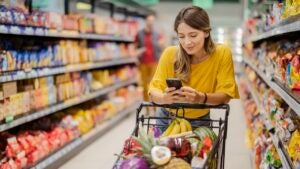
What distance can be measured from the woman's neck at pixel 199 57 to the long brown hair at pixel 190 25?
0.03m

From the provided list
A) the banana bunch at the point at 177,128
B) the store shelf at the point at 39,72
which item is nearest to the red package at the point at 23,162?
the store shelf at the point at 39,72

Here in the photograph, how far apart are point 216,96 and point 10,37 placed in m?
2.45

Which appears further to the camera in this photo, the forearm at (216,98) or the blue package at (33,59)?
the blue package at (33,59)

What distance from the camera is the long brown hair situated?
230 centimetres

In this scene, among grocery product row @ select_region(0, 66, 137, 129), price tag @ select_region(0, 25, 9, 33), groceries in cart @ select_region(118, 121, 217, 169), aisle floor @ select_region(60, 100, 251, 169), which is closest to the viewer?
groceries in cart @ select_region(118, 121, 217, 169)

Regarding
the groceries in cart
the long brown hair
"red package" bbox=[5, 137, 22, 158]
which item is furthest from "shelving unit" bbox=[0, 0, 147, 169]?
the groceries in cart

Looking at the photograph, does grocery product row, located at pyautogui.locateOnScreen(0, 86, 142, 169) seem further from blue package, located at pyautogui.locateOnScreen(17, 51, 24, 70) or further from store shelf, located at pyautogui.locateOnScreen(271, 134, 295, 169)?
store shelf, located at pyautogui.locateOnScreen(271, 134, 295, 169)

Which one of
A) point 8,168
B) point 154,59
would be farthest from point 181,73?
point 154,59

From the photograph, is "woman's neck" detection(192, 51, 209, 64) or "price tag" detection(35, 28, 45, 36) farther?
"price tag" detection(35, 28, 45, 36)

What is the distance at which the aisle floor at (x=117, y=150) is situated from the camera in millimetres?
4547

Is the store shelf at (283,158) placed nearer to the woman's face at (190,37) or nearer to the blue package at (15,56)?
the woman's face at (190,37)

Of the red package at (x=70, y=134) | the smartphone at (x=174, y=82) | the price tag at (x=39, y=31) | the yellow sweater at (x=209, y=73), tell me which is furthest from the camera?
the red package at (x=70, y=134)

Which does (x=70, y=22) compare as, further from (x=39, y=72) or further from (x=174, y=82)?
(x=174, y=82)

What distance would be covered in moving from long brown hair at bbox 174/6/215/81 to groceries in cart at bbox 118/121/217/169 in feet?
1.61
